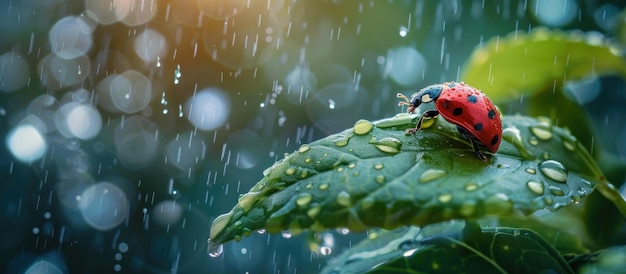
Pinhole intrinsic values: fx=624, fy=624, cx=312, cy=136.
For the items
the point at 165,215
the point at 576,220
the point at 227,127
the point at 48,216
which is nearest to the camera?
the point at 576,220

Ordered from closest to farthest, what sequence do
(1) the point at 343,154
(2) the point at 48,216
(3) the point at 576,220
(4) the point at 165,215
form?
(1) the point at 343,154 < (3) the point at 576,220 < (4) the point at 165,215 < (2) the point at 48,216

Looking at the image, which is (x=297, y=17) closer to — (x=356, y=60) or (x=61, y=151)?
(x=356, y=60)

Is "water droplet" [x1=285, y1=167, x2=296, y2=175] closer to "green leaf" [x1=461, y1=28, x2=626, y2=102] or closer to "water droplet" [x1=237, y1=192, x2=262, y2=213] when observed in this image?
"water droplet" [x1=237, y1=192, x2=262, y2=213]

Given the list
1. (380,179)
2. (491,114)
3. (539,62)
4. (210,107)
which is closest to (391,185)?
(380,179)

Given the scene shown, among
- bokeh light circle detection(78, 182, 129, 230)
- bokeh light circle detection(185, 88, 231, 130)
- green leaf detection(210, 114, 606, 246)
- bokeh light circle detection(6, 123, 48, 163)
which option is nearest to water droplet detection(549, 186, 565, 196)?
green leaf detection(210, 114, 606, 246)

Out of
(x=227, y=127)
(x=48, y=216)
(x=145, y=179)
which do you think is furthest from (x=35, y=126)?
(x=227, y=127)

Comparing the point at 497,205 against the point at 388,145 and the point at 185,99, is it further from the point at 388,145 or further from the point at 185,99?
the point at 185,99
